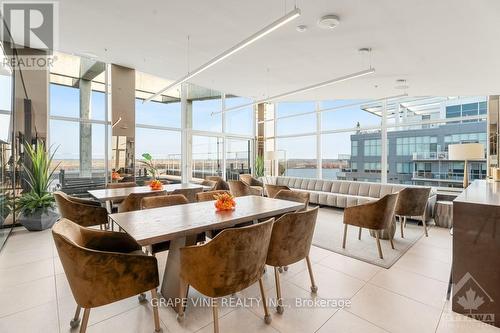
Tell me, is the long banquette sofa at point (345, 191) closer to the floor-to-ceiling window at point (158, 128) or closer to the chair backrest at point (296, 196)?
the chair backrest at point (296, 196)

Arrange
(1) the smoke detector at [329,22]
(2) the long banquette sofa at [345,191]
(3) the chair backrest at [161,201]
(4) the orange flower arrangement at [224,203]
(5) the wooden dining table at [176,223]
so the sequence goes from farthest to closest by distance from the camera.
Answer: (2) the long banquette sofa at [345,191] → (1) the smoke detector at [329,22] → (3) the chair backrest at [161,201] → (4) the orange flower arrangement at [224,203] → (5) the wooden dining table at [176,223]

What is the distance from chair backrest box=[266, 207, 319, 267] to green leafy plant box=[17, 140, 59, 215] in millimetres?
4408

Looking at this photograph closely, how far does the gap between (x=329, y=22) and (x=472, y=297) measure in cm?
316

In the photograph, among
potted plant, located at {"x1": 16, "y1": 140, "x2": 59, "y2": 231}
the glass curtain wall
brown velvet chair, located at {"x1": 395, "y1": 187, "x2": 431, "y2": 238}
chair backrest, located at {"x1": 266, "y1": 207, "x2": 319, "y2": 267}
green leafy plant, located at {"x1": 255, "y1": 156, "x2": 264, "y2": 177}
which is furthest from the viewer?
green leafy plant, located at {"x1": 255, "y1": 156, "x2": 264, "y2": 177}

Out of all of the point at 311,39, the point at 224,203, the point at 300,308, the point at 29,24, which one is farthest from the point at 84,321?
the point at 29,24

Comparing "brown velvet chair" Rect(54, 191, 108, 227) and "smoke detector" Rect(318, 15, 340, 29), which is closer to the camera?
"smoke detector" Rect(318, 15, 340, 29)

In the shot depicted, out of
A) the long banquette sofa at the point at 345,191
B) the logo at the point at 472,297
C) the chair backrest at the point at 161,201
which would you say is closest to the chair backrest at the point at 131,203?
the chair backrest at the point at 161,201

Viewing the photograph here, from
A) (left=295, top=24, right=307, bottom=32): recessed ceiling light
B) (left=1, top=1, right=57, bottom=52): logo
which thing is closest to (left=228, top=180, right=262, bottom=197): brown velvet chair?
(left=295, top=24, right=307, bottom=32): recessed ceiling light

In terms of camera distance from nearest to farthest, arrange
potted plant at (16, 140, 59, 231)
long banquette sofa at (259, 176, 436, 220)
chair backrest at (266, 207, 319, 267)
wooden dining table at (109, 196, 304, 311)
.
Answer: wooden dining table at (109, 196, 304, 311), chair backrest at (266, 207, 319, 267), potted plant at (16, 140, 59, 231), long banquette sofa at (259, 176, 436, 220)

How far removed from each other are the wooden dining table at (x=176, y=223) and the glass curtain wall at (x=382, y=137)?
16.2ft

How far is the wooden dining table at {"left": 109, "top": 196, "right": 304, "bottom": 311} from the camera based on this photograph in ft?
5.74

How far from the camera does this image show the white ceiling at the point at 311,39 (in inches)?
110

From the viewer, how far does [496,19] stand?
267 centimetres

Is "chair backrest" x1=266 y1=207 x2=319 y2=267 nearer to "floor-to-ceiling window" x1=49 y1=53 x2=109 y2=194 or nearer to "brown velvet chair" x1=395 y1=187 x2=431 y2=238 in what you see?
"brown velvet chair" x1=395 y1=187 x2=431 y2=238
